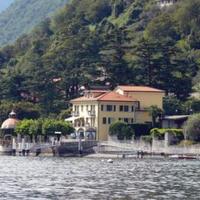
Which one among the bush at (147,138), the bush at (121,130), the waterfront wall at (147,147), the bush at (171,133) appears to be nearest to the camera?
the waterfront wall at (147,147)

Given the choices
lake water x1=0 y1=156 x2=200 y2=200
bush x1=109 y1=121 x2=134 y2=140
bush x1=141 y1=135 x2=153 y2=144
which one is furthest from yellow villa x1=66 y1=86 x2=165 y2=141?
lake water x1=0 y1=156 x2=200 y2=200

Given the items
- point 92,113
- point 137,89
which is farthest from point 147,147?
point 137,89

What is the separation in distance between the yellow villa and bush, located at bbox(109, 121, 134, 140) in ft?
17.2

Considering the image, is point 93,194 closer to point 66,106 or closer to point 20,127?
point 20,127

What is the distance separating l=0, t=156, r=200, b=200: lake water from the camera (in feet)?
164

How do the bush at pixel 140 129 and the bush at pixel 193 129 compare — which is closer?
the bush at pixel 193 129

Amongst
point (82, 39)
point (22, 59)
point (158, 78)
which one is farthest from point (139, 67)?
point (22, 59)

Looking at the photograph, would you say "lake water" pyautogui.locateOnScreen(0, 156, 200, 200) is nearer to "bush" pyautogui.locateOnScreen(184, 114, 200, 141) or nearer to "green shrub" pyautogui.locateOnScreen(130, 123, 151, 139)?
"bush" pyautogui.locateOnScreen(184, 114, 200, 141)

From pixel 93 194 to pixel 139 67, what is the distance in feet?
276

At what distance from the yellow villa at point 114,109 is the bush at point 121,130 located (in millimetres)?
5255

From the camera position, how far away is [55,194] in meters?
50.0

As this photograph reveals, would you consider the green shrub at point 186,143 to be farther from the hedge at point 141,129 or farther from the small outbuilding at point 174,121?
the hedge at point 141,129

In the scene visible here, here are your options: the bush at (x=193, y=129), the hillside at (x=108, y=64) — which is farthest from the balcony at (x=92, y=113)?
the bush at (x=193, y=129)

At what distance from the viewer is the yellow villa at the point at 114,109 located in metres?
122
